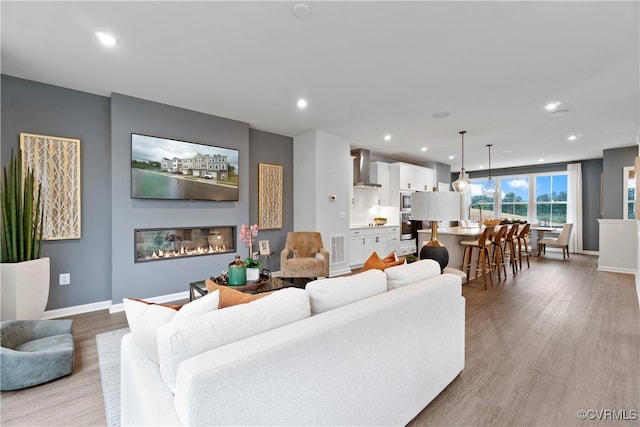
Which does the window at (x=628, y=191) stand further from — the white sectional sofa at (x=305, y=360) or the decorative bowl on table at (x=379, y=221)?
the white sectional sofa at (x=305, y=360)

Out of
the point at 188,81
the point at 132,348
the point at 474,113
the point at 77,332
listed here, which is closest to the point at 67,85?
the point at 188,81

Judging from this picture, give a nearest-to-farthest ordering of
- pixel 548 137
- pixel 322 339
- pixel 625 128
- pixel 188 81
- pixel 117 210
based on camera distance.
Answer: pixel 322 339 < pixel 188 81 < pixel 117 210 < pixel 625 128 < pixel 548 137

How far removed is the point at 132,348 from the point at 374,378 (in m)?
1.14

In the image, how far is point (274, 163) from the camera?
5289mm

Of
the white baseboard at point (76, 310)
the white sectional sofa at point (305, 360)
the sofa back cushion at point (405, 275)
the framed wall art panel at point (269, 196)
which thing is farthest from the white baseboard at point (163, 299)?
the sofa back cushion at point (405, 275)

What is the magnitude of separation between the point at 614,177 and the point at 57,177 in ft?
32.0

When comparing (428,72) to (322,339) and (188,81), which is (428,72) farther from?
(322,339)

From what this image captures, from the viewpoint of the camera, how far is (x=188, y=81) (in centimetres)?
320

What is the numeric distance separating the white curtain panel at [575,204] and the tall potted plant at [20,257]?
35.4 ft

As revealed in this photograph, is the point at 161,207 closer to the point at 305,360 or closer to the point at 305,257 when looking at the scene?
the point at 305,257

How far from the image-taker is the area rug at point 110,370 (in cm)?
177

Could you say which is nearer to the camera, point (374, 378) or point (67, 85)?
point (374, 378)

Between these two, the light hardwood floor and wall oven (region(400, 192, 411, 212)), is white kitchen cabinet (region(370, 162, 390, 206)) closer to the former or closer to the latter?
wall oven (region(400, 192, 411, 212))

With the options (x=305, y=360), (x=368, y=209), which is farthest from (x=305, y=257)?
(x=305, y=360)
